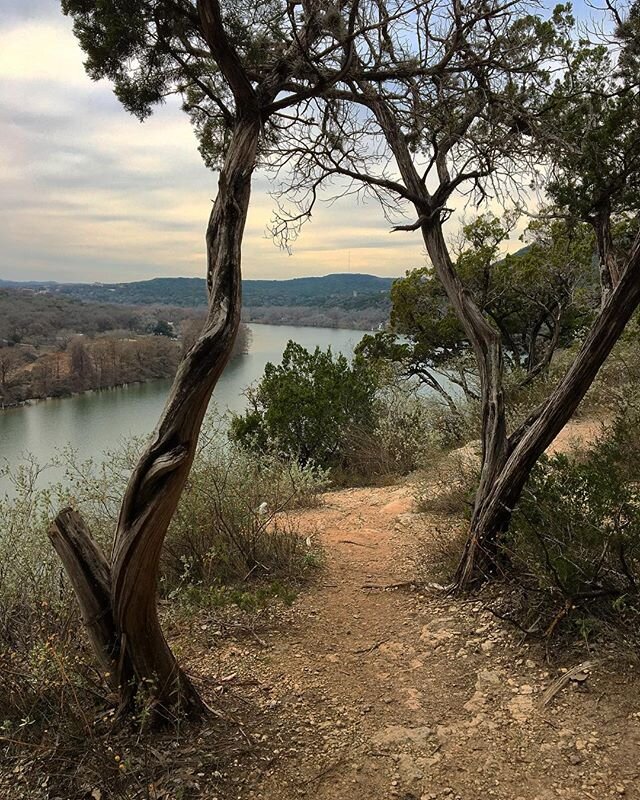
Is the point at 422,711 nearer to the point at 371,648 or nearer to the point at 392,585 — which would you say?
the point at 371,648

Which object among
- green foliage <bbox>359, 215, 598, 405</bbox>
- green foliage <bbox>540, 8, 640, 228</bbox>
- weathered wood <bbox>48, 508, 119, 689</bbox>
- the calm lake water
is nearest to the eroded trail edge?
weathered wood <bbox>48, 508, 119, 689</bbox>

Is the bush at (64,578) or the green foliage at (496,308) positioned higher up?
the green foliage at (496,308)

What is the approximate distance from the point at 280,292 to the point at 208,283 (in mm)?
31836

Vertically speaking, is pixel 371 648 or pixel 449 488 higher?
pixel 449 488

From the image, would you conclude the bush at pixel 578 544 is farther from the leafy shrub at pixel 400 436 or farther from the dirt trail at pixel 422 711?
the leafy shrub at pixel 400 436

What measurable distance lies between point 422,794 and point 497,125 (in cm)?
373

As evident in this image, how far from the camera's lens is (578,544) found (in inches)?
116

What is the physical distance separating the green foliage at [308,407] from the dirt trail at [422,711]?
6.15 meters

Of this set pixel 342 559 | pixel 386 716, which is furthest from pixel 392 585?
pixel 386 716

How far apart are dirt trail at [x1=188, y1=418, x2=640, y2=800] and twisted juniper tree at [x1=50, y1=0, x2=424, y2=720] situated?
50cm

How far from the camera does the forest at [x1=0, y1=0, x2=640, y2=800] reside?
2.09m

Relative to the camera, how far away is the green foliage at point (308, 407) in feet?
32.6

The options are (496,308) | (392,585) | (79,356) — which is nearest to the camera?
(392,585)

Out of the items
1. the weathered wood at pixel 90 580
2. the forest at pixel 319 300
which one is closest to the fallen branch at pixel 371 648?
the weathered wood at pixel 90 580
